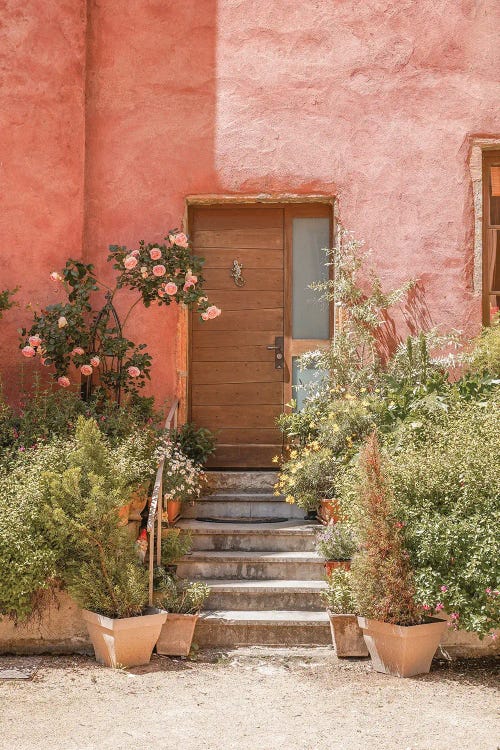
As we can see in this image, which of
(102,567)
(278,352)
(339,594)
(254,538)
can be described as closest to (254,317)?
(278,352)

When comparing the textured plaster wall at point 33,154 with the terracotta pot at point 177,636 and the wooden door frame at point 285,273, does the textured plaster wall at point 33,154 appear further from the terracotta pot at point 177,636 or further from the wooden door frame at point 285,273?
the terracotta pot at point 177,636

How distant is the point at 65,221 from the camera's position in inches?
279

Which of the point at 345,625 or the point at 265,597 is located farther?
the point at 265,597

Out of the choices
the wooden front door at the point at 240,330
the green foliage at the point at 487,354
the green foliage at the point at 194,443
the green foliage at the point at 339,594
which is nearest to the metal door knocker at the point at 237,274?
the wooden front door at the point at 240,330

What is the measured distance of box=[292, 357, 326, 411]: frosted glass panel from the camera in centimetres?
731

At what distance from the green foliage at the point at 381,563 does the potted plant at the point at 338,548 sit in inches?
18.7

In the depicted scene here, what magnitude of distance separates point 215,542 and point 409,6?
480cm

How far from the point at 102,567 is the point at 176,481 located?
1300mm

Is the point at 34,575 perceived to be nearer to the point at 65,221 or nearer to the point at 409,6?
the point at 65,221

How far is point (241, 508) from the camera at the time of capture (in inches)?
261

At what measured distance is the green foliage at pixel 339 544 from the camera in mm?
5324

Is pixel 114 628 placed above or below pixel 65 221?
below

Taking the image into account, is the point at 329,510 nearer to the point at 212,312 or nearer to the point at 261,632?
the point at 261,632

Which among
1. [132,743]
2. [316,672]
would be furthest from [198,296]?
[132,743]
